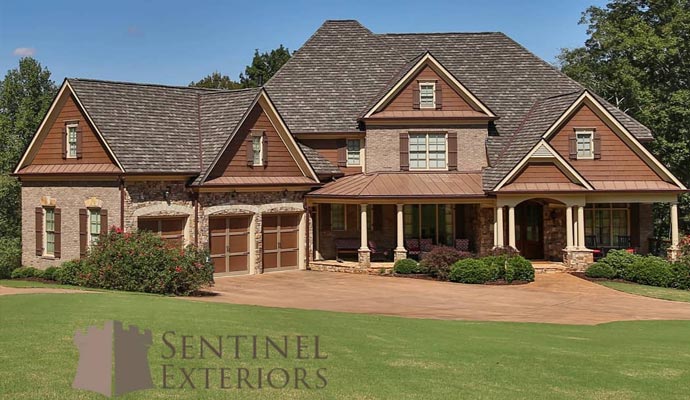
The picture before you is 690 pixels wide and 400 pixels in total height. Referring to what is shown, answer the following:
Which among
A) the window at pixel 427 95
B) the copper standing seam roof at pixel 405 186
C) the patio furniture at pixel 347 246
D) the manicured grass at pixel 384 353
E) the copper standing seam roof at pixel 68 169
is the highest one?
the window at pixel 427 95

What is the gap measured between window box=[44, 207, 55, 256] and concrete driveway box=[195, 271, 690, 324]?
22.1 feet

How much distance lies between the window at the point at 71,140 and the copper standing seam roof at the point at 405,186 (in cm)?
926

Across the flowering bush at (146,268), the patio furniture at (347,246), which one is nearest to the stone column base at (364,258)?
the patio furniture at (347,246)

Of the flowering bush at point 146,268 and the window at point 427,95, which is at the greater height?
the window at point 427,95

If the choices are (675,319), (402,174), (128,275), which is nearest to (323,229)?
(402,174)

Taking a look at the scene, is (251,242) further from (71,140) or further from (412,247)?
(71,140)

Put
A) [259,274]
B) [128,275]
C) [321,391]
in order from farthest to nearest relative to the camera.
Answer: [259,274] < [128,275] < [321,391]

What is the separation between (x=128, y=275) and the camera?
21.2 meters

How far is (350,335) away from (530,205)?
804 inches

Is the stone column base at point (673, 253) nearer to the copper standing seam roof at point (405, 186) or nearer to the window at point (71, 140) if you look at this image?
the copper standing seam roof at point (405, 186)

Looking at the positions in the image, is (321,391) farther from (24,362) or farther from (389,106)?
(389,106)

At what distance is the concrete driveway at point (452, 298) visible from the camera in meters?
19.2

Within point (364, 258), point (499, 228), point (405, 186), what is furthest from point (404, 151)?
point (499, 228)

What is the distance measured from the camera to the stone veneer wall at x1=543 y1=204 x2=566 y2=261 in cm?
3134
